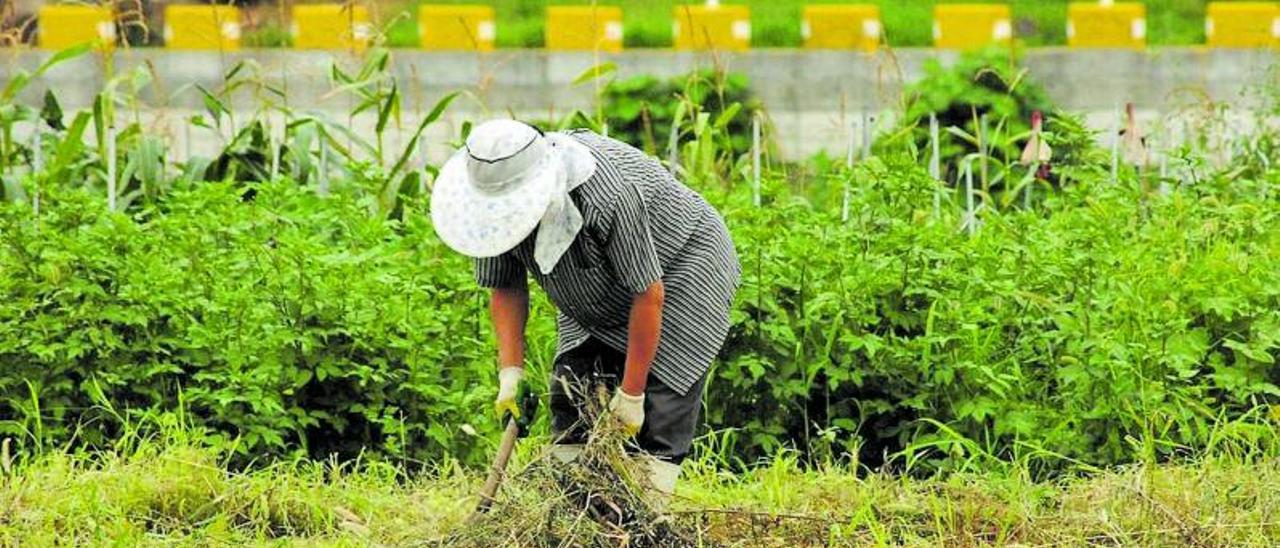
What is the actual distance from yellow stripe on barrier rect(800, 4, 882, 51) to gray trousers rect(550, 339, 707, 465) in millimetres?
8531

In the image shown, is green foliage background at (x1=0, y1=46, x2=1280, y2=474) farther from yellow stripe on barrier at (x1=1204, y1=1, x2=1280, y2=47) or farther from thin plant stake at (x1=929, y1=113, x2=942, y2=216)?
yellow stripe on barrier at (x1=1204, y1=1, x2=1280, y2=47)

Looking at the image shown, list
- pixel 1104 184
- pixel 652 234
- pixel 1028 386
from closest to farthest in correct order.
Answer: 1. pixel 652 234
2. pixel 1028 386
3. pixel 1104 184

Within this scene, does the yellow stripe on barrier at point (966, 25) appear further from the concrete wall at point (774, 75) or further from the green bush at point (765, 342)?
the green bush at point (765, 342)

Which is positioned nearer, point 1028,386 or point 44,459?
point 44,459

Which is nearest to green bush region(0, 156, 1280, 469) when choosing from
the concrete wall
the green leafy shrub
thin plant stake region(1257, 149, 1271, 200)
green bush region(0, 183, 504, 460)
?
green bush region(0, 183, 504, 460)

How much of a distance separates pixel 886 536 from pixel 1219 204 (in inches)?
78.1

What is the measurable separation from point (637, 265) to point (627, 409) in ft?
1.01

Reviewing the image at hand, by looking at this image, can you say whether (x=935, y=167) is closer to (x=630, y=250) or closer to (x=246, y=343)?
(x=246, y=343)

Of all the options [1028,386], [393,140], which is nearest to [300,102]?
[393,140]

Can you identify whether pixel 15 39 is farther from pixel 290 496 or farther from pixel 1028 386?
pixel 1028 386

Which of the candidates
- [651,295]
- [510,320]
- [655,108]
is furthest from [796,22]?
[651,295]

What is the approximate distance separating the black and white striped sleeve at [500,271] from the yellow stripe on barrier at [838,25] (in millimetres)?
8759

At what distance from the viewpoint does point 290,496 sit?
4781 millimetres

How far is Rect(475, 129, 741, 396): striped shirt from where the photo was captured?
4.05 m
